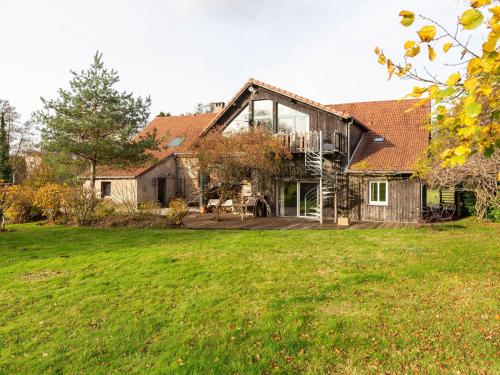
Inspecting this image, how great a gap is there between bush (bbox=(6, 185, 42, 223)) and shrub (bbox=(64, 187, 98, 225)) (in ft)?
9.53

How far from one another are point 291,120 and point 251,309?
1485 cm

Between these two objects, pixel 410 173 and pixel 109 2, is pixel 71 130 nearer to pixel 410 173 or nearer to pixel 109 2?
pixel 109 2

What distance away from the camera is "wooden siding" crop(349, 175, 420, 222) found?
55.2 feet

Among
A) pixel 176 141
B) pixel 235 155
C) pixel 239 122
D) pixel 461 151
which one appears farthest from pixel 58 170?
pixel 461 151

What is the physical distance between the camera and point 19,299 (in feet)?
20.8

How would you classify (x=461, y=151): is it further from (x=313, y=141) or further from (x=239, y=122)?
(x=239, y=122)

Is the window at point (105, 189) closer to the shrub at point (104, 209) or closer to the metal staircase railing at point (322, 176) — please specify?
the shrub at point (104, 209)

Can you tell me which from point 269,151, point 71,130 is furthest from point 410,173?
point 71,130

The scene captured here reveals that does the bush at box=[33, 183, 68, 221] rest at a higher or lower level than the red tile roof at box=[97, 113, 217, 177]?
lower

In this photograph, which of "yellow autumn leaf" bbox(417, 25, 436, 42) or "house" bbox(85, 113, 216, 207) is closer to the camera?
"yellow autumn leaf" bbox(417, 25, 436, 42)

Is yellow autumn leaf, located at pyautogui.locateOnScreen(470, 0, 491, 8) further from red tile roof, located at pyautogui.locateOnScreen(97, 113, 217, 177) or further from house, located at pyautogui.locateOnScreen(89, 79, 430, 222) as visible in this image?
red tile roof, located at pyautogui.locateOnScreen(97, 113, 217, 177)

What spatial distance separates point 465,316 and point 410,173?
1235cm

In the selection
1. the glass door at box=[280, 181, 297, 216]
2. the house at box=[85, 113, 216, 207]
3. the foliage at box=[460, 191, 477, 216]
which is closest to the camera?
the foliage at box=[460, 191, 477, 216]

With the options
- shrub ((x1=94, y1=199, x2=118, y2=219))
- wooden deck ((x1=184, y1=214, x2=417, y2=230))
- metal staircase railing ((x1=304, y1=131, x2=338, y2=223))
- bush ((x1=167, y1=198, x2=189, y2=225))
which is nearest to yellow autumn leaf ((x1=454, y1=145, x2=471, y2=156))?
wooden deck ((x1=184, y1=214, x2=417, y2=230))
